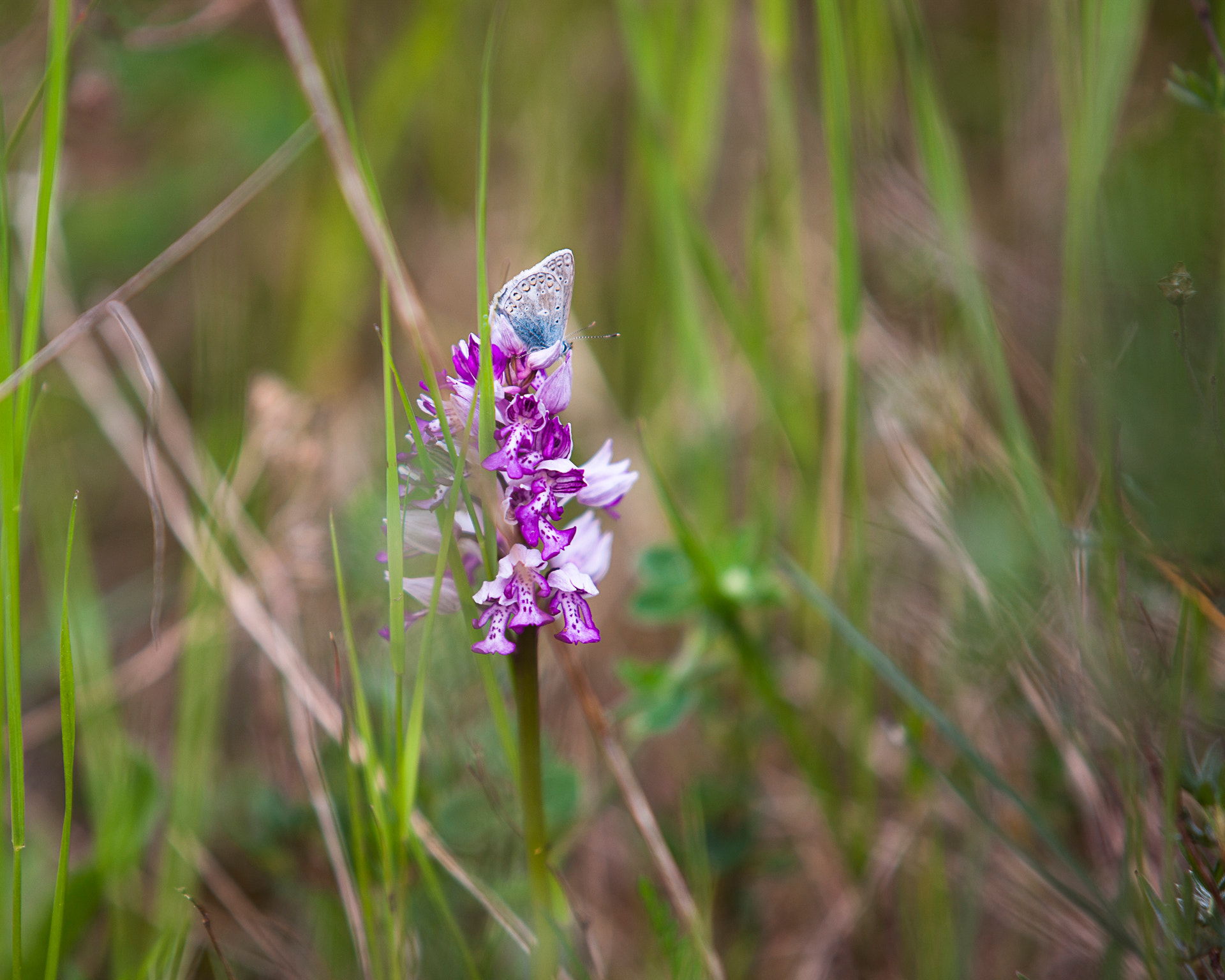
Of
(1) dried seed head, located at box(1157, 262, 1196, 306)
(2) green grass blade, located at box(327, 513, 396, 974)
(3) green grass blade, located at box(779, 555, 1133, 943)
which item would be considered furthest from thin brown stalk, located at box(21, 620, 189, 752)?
(1) dried seed head, located at box(1157, 262, 1196, 306)

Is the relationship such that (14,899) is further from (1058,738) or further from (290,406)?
(1058,738)

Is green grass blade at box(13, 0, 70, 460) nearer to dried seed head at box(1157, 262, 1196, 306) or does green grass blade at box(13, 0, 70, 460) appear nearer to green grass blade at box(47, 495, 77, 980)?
green grass blade at box(47, 495, 77, 980)

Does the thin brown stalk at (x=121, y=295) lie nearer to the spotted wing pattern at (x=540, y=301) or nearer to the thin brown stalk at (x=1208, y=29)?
the spotted wing pattern at (x=540, y=301)

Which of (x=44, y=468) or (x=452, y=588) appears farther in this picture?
(x=44, y=468)

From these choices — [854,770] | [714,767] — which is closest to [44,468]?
[714,767]

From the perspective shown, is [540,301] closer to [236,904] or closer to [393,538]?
[393,538]

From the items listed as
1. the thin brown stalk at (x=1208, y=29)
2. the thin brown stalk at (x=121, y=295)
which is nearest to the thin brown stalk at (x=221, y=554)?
the thin brown stalk at (x=121, y=295)

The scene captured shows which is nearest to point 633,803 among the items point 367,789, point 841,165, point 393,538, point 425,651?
point 367,789
